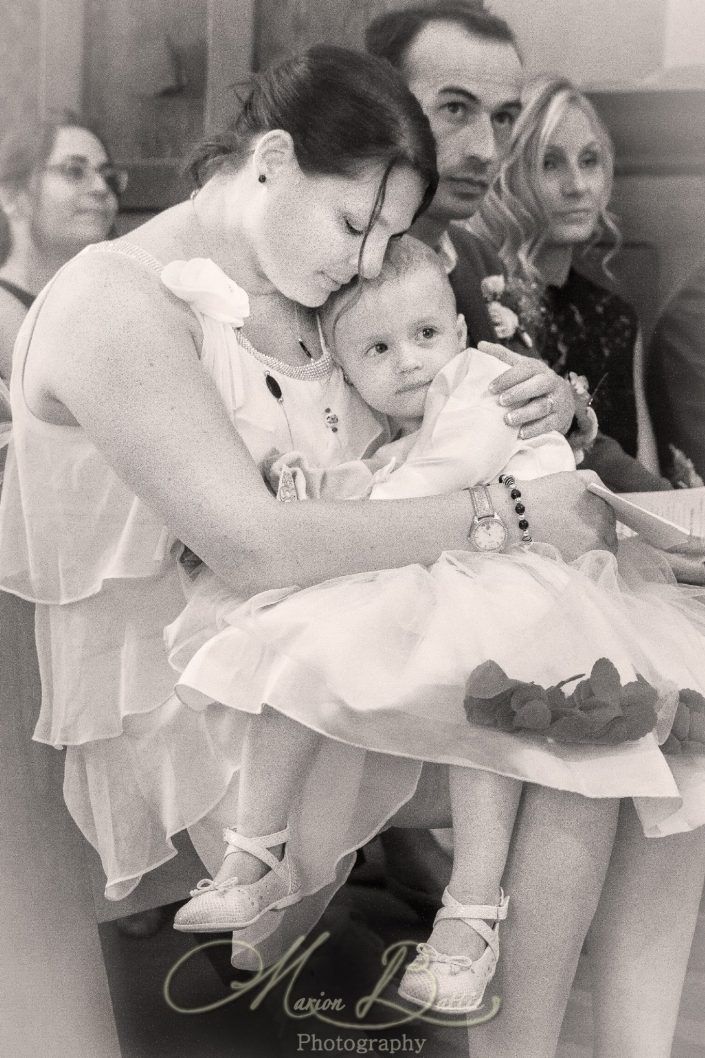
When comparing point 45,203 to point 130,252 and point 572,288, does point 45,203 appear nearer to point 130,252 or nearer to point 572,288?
point 130,252

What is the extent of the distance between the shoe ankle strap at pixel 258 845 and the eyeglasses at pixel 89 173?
3.22 ft

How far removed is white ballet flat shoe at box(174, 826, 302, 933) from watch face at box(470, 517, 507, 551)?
1.58ft

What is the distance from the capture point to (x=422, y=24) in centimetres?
195

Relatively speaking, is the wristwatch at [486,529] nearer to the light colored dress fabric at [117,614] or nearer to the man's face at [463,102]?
the light colored dress fabric at [117,614]

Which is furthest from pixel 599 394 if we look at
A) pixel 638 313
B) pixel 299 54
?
pixel 299 54

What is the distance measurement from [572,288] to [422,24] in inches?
19.2

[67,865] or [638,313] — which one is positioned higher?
[638,313]

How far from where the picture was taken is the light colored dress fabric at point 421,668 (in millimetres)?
1585

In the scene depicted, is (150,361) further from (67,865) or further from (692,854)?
(692,854)

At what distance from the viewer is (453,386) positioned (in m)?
1.90

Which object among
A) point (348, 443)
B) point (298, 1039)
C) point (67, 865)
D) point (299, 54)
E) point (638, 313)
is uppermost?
point (299, 54)

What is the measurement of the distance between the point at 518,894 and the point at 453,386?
29.8 inches

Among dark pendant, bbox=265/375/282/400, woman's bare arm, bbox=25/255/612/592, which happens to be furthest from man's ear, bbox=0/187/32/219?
dark pendant, bbox=265/375/282/400

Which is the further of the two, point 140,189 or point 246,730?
point 140,189
